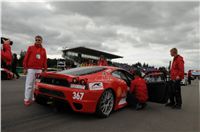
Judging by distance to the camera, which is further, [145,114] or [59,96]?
[145,114]

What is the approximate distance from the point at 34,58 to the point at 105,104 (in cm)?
211

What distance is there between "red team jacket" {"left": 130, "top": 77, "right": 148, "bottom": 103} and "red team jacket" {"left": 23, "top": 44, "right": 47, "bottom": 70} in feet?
8.05

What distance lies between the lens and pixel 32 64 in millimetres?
5102

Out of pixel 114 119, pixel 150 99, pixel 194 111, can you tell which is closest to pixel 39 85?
pixel 114 119

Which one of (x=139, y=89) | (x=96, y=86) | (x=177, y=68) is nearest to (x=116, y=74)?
(x=139, y=89)

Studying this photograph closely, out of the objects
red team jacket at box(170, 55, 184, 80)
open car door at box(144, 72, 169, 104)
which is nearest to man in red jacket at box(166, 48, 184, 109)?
red team jacket at box(170, 55, 184, 80)

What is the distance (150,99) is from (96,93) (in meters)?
2.32

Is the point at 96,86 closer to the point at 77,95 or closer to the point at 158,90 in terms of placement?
the point at 77,95

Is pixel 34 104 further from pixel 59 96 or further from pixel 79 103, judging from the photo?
pixel 79 103

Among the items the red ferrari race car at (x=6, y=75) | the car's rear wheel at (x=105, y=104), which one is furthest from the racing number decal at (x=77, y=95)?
the red ferrari race car at (x=6, y=75)

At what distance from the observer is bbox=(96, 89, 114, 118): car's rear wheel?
14.3ft

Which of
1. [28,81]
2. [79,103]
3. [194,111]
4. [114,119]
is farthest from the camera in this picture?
[194,111]

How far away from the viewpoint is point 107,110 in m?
4.65

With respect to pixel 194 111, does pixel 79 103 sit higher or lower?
higher
